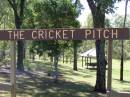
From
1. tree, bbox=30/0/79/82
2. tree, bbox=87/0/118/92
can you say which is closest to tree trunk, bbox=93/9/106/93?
tree, bbox=87/0/118/92

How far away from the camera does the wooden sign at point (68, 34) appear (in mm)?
12438

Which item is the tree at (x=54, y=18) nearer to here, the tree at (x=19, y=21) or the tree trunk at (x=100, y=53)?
Answer: the tree trunk at (x=100, y=53)

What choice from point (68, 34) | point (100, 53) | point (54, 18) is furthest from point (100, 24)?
point (68, 34)

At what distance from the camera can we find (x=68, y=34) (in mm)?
12734

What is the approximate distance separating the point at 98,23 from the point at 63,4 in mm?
3309

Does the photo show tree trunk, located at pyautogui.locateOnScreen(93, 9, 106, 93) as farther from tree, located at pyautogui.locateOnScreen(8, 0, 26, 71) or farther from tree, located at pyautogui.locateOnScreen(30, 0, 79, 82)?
tree, located at pyautogui.locateOnScreen(8, 0, 26, 71)

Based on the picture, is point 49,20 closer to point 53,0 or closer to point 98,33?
point 53,0

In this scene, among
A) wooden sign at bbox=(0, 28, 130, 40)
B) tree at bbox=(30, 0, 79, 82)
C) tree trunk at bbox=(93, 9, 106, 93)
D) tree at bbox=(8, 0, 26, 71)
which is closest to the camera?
wooden sign at bbox=(0, 28, 130, 40)

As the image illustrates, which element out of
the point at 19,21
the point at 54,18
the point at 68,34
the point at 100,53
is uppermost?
the point at 19,21

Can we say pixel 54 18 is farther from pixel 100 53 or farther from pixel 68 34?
pixel 68 34

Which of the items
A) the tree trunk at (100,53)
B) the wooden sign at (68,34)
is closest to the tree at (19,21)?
the tree trunk at (100,53)

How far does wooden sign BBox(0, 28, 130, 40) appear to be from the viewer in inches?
490

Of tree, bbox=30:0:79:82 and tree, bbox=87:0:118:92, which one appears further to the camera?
tree, bbox=30:0:79:82

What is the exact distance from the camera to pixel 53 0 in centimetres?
2597
